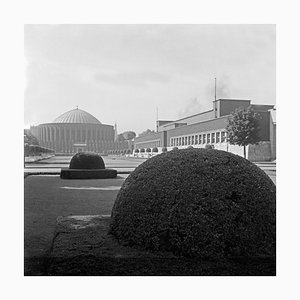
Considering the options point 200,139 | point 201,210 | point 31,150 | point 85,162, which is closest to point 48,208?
point 31,150

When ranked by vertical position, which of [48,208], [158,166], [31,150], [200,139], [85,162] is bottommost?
[48,208]

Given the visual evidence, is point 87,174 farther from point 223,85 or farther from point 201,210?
point 201,210

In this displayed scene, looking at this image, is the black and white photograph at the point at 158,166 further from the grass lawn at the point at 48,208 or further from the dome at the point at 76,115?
the dome at the point at 76,115

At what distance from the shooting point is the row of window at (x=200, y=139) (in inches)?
660

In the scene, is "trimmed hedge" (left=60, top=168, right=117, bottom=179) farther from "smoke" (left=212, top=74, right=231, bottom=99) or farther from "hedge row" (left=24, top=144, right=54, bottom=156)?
"smoke" (left=212, top=74, right=231, bottom=99)

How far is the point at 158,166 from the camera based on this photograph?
430cm

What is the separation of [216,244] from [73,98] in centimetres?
359

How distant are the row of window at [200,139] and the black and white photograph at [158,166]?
910 cm

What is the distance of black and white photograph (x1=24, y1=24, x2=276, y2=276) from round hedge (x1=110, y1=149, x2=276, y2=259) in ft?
0.04

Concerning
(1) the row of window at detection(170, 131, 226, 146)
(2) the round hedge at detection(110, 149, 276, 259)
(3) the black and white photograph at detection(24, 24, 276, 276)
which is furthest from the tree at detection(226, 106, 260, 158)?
(2) the round hedge at detection(110, 149, 276, 259)

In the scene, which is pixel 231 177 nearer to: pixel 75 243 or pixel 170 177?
pixel 170 177

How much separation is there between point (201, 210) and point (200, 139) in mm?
15627
